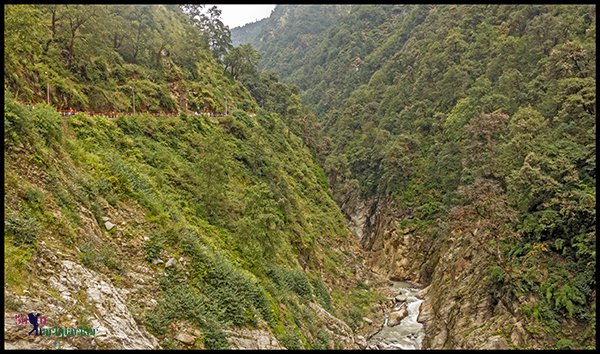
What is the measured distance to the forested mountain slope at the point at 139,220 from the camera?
8.84 meters

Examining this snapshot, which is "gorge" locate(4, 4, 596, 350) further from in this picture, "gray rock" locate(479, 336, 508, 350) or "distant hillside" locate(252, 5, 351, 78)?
"distant hillside" locate(252, 5, 351, 78)

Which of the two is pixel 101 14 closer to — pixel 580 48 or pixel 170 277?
pixel 170 277

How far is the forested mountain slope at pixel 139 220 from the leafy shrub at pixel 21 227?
5 cm

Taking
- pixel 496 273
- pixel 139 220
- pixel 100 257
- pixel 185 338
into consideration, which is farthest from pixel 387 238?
pixel 100 257

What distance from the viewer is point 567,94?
2572 cm

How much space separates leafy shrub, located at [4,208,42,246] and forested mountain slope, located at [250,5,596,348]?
23123mm

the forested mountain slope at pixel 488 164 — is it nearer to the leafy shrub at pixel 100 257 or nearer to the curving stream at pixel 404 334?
the curving stream at pixel 404 334

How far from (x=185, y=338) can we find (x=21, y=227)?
581cm

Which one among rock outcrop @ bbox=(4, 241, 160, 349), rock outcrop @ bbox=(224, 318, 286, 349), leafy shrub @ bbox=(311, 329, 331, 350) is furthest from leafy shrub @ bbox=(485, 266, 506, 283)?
rock outcrop @ bbox=(4, 241, 160, 349)

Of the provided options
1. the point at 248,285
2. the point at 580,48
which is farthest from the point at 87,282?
the point at 580,48

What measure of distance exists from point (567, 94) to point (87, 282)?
112 ft

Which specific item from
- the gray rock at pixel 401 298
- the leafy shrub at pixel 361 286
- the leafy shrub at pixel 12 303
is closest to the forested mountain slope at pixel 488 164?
the gray rock at pixel 401 298

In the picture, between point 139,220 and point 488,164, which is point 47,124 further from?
point 488,164

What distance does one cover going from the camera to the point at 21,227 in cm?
852
